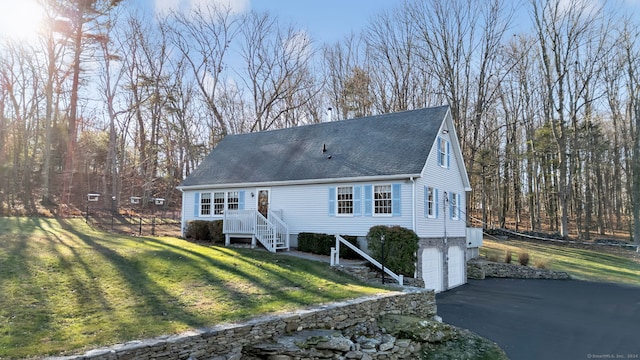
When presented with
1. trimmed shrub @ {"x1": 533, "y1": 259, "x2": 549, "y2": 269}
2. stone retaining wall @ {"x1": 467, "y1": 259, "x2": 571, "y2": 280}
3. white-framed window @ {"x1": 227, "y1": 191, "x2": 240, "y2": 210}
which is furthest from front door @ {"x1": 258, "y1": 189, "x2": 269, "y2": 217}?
trimmed shrub @ {"x1": 533, "y1": 259, "x2": 549, "y2": 269}

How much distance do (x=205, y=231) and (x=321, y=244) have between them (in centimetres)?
580

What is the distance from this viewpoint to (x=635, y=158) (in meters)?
27.0

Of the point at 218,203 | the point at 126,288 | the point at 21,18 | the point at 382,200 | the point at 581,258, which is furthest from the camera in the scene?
the point at 581,258

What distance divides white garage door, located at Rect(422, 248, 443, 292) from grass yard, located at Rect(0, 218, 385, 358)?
4.06m

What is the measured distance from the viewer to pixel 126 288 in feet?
30.0

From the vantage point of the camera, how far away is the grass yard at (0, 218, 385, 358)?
6.57 m

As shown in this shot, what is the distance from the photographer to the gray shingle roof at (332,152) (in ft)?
51.4

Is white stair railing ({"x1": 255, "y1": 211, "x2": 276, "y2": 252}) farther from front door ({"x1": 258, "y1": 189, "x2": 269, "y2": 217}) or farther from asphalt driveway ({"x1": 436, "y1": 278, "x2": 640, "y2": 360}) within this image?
asphalt driveway ({"x1": 436, "y1": 278, "x2": 640, "y2": 360})

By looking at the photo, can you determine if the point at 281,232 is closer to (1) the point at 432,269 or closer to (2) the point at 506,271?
(1) the point at 432,269

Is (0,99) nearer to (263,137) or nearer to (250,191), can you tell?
(263,137)

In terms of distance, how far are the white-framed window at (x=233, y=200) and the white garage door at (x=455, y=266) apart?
9.67m

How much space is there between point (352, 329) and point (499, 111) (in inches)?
1256

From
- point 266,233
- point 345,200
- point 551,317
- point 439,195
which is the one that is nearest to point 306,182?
point 345,200

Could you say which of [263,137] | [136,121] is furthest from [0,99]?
[263,137]
